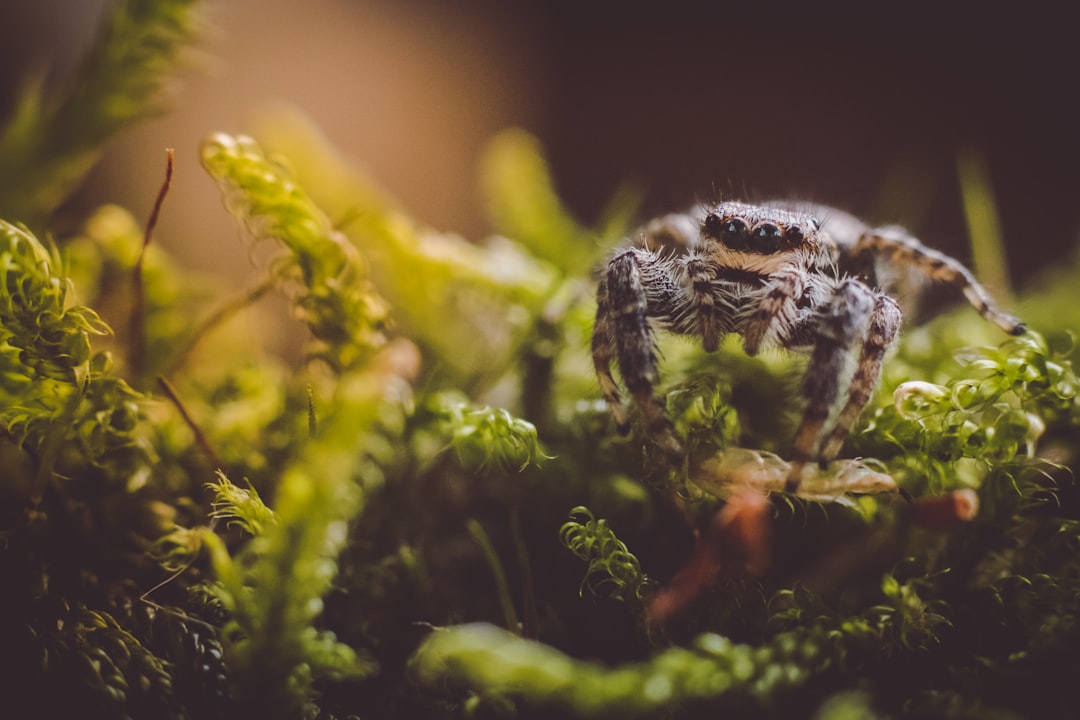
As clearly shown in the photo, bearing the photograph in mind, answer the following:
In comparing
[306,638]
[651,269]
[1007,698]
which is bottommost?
[306,638]

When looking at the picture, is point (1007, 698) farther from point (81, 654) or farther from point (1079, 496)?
point (81, 654)

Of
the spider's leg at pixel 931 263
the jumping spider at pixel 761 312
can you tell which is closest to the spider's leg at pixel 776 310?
the jumping spider at pixel 761 312

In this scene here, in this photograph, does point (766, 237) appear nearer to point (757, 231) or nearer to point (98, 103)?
point (757, 231)

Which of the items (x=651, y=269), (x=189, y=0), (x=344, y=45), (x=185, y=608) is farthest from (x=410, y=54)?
(x=185, y=608)

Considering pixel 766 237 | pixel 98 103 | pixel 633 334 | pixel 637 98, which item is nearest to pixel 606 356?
pixel 633 334

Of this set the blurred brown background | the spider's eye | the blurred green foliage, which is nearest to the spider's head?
the spider's eye
